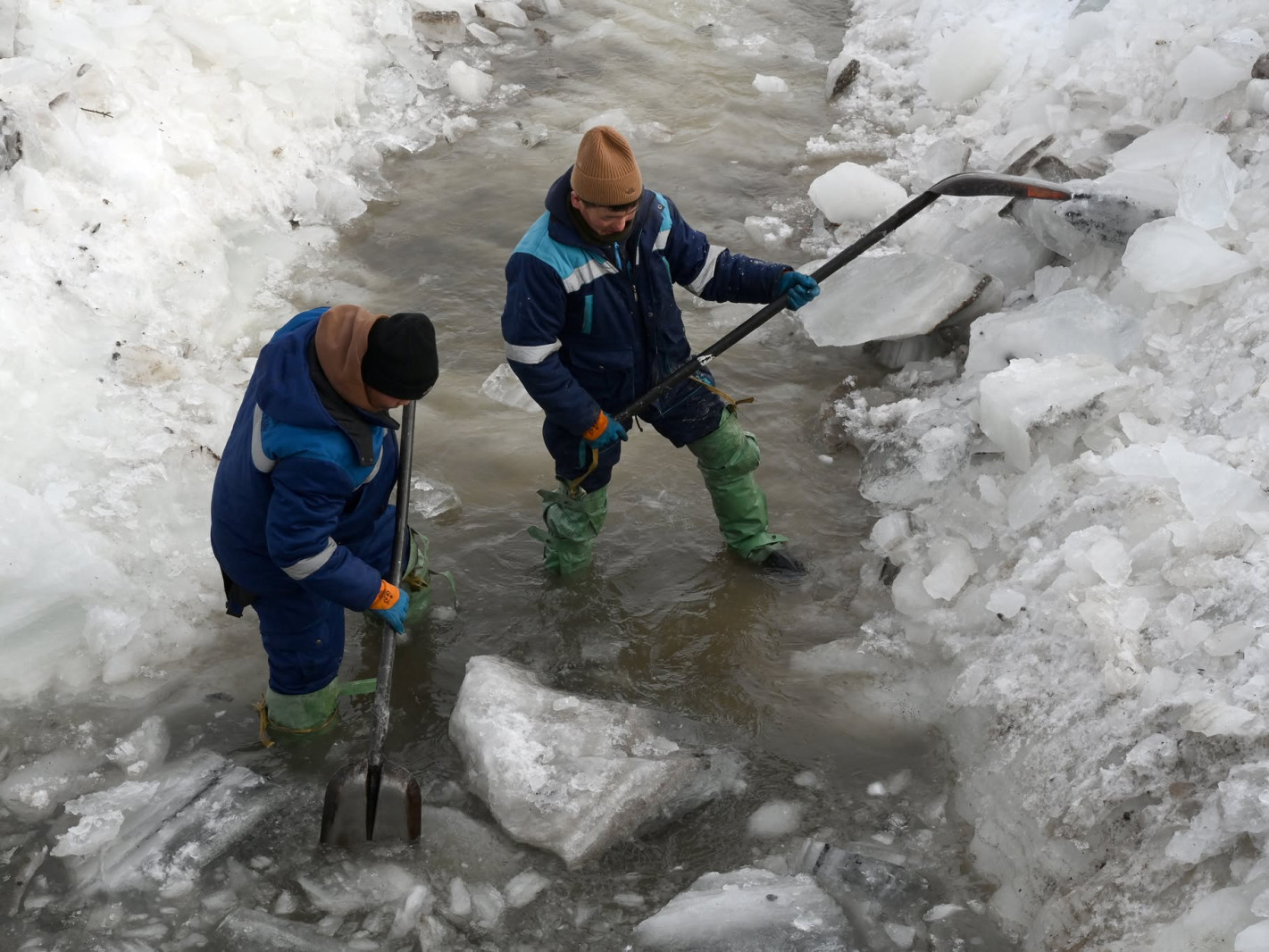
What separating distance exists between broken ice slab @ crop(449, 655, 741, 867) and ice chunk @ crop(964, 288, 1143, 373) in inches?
87.2

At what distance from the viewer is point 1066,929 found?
9.51ft

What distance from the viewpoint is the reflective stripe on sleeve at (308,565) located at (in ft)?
10.2

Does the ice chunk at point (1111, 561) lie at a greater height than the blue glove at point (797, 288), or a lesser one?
lesser

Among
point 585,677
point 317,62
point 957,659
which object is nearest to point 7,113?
point 317,62

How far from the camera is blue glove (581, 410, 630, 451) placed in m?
3.85

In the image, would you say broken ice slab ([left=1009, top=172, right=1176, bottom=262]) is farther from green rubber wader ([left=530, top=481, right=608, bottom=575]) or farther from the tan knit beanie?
green rubber wader ([left=530, top=481, right=608, bottom=575])

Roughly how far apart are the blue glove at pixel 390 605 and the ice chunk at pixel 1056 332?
2.81 metres

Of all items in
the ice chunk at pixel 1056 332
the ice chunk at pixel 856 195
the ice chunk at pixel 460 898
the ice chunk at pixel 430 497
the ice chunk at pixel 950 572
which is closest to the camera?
the ice chunk at pixel 460 898

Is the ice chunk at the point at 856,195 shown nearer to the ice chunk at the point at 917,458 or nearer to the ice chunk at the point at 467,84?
the ice chunk at the point at 917,458

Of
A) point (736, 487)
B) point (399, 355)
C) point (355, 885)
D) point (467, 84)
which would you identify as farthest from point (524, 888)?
point (467, 84)

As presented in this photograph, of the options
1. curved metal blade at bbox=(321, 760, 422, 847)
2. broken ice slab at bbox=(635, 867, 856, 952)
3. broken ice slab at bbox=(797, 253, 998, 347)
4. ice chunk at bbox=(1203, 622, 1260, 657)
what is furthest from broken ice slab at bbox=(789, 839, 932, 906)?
broken ice slab at bbox=(797, 253, 998, 347)

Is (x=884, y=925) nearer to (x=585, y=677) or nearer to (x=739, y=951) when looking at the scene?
(x=739, y=951)

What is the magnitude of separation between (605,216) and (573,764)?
5.71ft

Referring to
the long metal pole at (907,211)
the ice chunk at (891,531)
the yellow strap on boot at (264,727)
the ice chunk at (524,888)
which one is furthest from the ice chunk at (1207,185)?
the yellow strap on boot at (264,727)
